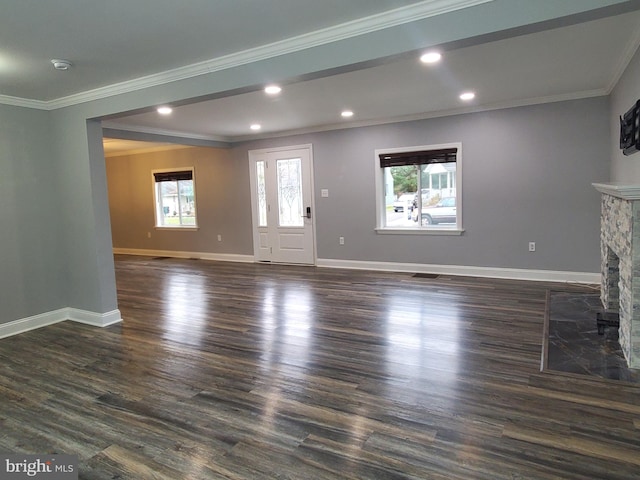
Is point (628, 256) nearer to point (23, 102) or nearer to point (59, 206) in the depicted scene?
point (59, 206)

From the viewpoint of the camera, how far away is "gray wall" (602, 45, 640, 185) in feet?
11.7

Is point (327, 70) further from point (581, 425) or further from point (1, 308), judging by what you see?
point (1, 308)

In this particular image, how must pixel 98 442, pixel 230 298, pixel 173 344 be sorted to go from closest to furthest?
pixel 98 442, pixel 173 344, pixel 230 298

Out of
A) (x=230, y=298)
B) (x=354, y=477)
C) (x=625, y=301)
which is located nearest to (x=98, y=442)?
(x=354, y=477)

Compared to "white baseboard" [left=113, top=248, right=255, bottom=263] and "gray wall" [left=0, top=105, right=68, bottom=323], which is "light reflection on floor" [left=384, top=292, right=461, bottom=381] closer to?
"gray wall" [left=0, top=105, right=68, bottom=323]

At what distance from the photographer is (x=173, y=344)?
150 inches

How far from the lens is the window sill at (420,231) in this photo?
632 centimetres

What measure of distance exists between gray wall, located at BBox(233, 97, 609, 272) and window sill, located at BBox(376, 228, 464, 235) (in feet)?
0.23

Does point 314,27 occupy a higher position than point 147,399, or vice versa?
point 314,27

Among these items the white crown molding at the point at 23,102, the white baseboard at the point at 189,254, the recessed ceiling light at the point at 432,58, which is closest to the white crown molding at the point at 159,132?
the white crown molding at the point at 23,102

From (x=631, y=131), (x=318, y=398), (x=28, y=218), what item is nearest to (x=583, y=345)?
(x=631, y=131)

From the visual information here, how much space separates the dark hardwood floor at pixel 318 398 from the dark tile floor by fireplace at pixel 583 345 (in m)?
0.15

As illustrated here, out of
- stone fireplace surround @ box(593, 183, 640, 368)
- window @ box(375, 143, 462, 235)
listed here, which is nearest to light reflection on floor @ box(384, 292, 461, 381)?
stone fireplace surround @ box(593, 183, 640, 368)

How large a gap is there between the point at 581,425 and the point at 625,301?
4.41 feet
